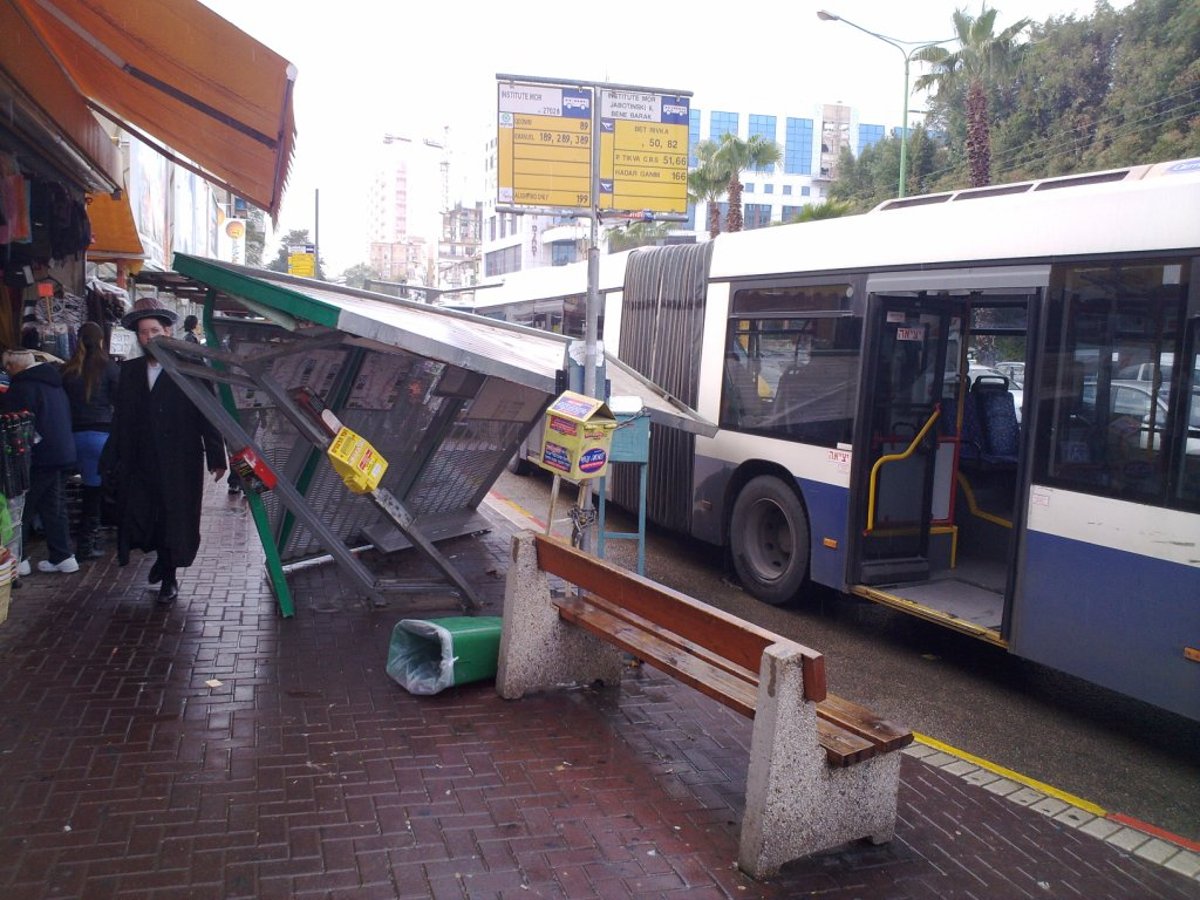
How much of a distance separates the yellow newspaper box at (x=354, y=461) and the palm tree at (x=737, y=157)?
29576 mm

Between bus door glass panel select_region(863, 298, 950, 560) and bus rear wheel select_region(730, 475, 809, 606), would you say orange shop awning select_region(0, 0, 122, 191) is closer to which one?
bus door glass panel select_region(863, 298, 950, 560)

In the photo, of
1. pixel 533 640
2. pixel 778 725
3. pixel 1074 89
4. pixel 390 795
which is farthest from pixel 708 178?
pixel 778 725

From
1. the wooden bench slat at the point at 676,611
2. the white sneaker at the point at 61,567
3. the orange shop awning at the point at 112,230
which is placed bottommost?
the white sneaker at the point at 61,567

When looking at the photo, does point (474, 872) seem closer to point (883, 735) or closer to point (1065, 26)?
Result: point (883, 735)

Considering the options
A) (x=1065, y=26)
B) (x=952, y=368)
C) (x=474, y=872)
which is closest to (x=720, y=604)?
(x=952, y=368)

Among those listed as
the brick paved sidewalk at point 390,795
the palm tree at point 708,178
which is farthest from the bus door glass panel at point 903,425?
the palm tree at point 708,178

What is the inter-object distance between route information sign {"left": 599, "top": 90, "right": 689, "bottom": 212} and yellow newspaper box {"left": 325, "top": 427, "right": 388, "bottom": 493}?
2.36 m

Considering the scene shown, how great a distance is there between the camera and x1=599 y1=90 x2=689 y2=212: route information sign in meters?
6.51

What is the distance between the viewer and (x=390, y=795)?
4008 millimetres

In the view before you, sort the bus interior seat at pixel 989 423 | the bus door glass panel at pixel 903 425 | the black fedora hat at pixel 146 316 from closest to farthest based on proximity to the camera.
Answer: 1. the black fedora hat at pixel 146 316
2. the bus door glass panel at pixel 903 425
3. the bus interior seat at pixel 989 423

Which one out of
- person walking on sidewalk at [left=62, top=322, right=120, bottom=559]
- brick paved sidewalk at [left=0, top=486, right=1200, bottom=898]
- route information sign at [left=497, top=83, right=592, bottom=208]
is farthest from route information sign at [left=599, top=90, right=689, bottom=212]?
person walking on sidewalk at [left=62, top=322, right=120, bottom=559]

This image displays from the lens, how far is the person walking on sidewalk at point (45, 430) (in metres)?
6.75

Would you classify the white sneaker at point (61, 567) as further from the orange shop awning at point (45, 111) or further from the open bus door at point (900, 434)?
the open bus door at point (900, 434)

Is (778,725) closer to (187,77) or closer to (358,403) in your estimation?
(358,403)
